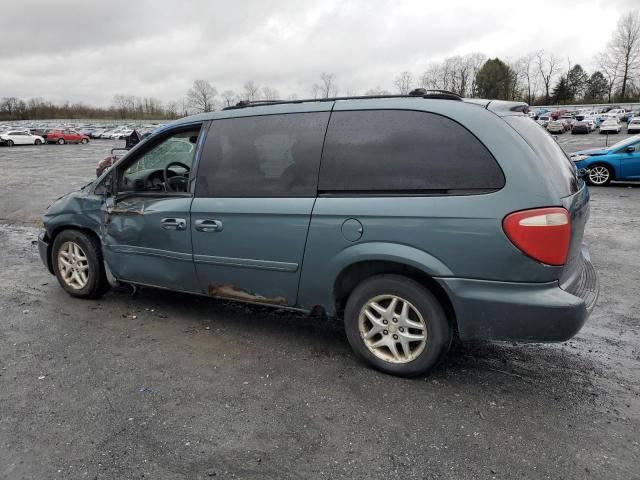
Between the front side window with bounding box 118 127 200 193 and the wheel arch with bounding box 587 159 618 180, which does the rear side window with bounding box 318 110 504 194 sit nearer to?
the front side window with bounding box 118 127 200 193

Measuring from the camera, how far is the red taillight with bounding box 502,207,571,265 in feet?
9.41

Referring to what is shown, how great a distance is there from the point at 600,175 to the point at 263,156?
1325 centimetres

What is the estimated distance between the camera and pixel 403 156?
326 centimetres

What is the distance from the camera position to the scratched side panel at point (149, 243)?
4.20 meters

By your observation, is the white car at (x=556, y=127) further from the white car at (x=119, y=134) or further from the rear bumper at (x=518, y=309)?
the rear bumper at (x=518, y=309)

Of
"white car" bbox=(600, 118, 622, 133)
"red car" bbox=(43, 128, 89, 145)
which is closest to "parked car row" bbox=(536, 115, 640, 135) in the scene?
"white car" bbox=(600, 118, 622, 133)

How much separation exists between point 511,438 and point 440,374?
0.78 meters

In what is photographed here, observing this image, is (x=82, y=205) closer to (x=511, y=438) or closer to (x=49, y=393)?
(x=49, y=393)

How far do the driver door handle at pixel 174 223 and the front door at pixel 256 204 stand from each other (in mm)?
117

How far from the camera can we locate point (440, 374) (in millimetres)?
3514

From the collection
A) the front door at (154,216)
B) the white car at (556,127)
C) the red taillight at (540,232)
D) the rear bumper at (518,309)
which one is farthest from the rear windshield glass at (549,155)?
the white car at (556,127)

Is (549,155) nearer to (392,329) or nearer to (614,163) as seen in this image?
(392,329)

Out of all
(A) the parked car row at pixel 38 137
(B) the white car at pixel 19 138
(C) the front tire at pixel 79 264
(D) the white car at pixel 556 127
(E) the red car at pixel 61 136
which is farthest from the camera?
(E) the red car at pixel 61 136

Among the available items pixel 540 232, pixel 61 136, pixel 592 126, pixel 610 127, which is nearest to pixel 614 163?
pixel 540 232
